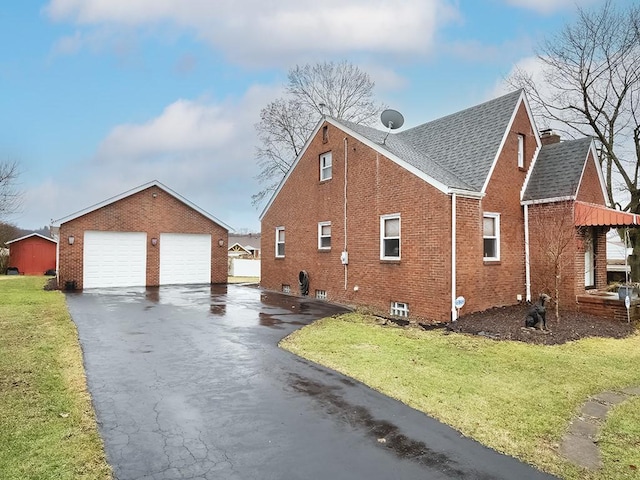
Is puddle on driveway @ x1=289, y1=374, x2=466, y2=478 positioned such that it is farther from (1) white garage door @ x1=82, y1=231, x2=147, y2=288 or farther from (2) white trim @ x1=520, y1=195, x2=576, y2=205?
(1) white garage door @ x1=82, y1=231, x2=147, y2=288

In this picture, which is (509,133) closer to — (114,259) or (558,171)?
(558,171)

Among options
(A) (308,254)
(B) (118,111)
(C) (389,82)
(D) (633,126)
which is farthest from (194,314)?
(C) (389,82)

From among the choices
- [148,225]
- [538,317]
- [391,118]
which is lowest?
[538,317]

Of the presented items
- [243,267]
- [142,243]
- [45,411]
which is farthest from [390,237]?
[243,267]

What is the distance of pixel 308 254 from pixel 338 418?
12713 mm

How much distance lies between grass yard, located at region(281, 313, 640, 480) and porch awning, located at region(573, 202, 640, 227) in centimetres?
349

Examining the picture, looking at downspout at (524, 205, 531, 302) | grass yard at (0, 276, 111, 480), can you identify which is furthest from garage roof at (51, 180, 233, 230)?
downspout at (524, 205, 531, 302)

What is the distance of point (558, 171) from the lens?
1338cm

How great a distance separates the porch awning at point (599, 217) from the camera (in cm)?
1195

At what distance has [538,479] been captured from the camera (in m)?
3.54

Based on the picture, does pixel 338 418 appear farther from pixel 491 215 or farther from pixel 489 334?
pixel 491 215

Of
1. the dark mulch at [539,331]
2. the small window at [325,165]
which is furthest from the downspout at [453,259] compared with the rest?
the small window at [325,165]

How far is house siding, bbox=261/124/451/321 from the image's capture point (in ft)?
38.6

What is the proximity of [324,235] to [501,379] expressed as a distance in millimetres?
10890
